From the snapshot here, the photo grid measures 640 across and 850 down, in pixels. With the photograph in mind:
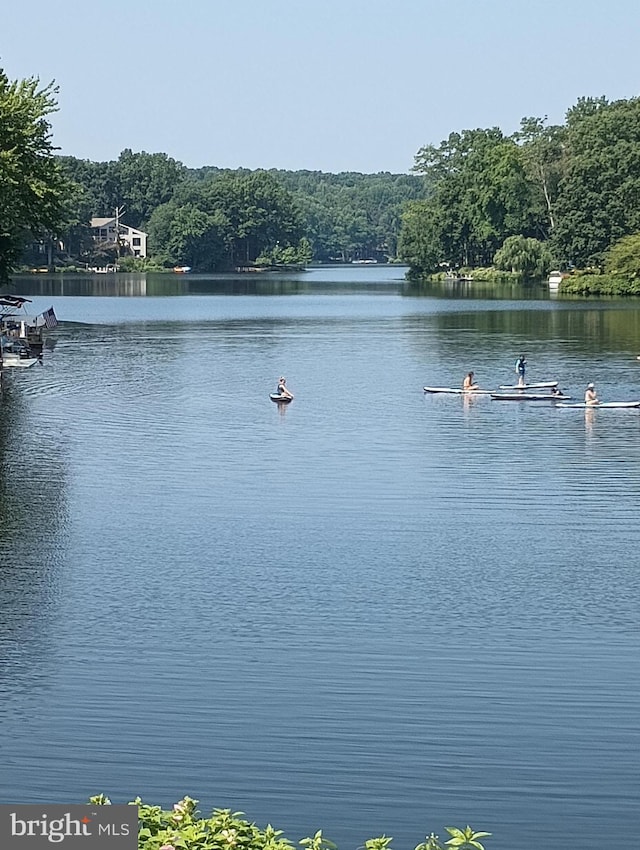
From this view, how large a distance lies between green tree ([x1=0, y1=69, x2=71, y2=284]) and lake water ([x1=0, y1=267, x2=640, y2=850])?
396 inches

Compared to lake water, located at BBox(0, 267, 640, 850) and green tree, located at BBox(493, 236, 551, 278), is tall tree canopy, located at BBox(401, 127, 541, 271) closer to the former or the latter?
green tree, located at BBox(493, 236, 551, 278)

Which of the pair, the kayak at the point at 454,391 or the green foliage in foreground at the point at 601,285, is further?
the green foliage in foreground at the point at 601,285

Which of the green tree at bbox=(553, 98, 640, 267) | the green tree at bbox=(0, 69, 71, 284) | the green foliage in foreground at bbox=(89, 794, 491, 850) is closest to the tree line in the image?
A: the green tree at bbox=(553, 98, 640, 267)

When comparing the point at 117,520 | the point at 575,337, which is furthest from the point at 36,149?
the point at 117,520

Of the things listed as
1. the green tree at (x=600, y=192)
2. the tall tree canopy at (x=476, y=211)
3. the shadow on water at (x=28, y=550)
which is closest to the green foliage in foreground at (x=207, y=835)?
the shadow on water at (x=28, y=550)

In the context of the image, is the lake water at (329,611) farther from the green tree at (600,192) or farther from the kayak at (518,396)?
the green tree at (600,192)

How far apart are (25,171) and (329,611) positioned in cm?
4095

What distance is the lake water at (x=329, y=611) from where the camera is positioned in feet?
51.4

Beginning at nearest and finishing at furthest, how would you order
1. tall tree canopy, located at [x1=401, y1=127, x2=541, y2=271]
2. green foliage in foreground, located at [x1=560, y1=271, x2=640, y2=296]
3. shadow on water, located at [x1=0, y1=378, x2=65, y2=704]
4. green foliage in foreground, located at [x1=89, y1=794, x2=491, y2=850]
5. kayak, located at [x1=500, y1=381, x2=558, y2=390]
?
green foliage in foreground, located at [x1=89, y1=794, x2=491, y2=850] < shadow on water, located at [x1=0, y1=378, x2=65, y2=704] < kayak, located at [x1=500, y1=381, x2=558, y2=390] < green foliage in foreground, located at [x1=560, y1=271, x2=640, y2=296] < tall tree canopy, located at [x1=401, y1=127, x2=541, y2=271]

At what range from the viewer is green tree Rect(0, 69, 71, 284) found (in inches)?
2250

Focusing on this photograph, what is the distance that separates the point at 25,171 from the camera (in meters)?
59.5

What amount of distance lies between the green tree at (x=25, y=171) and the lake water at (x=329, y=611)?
1006 cm

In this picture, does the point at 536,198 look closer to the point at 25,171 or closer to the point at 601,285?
the point at 601,285

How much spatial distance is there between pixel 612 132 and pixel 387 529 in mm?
122044
